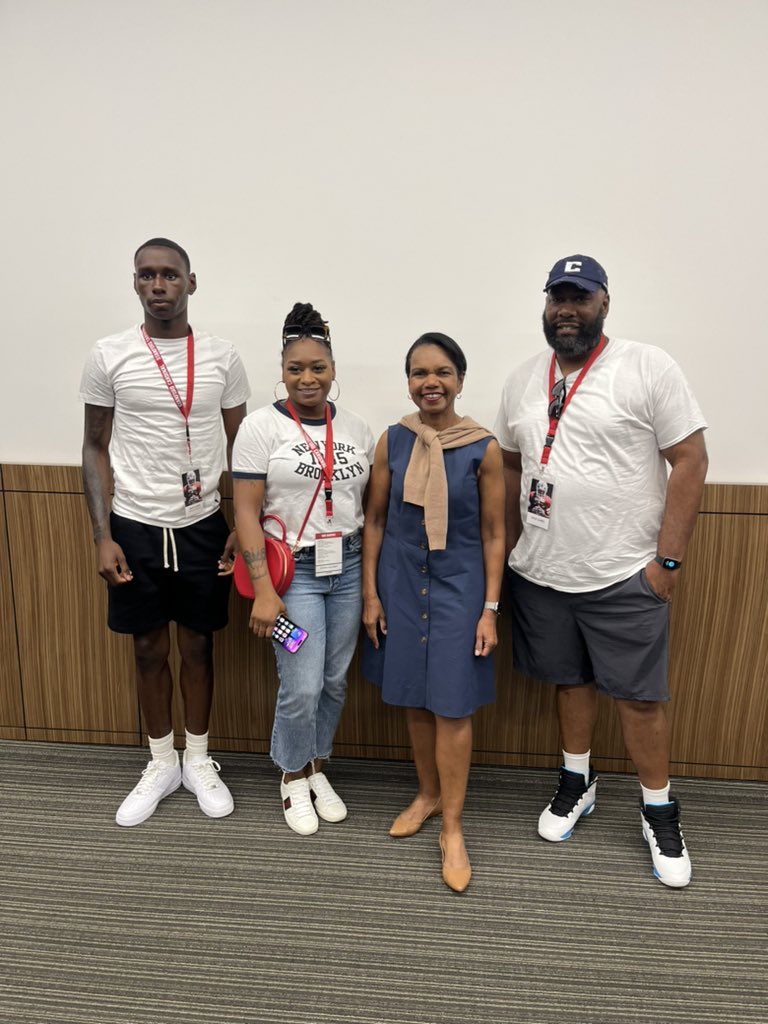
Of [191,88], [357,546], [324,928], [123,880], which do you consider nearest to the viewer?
[324,928]

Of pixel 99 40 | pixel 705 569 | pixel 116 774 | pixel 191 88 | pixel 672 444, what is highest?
pixel 99 40

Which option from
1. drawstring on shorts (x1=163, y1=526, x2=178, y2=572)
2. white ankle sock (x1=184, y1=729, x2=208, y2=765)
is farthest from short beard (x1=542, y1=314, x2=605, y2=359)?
white ankle sock (x1=184, y1=729, x2=208, y2=765)

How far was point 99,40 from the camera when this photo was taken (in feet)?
8.63

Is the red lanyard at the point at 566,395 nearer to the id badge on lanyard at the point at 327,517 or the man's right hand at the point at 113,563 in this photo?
the id badge on lanyard at the point at 327,517

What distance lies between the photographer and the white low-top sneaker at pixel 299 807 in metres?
Result: 2.46

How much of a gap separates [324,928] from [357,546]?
120 cm

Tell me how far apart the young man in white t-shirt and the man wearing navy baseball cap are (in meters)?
1.09

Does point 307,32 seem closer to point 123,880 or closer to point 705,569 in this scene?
point 705,569

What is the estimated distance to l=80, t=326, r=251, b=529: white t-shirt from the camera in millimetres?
2379

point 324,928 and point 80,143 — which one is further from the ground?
point 80,143

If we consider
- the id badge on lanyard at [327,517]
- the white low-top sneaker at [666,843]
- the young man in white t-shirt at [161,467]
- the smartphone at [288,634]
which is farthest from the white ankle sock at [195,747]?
the white low-top sneaker at [666,843]

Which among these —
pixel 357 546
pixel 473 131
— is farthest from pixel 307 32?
pixel 357 546

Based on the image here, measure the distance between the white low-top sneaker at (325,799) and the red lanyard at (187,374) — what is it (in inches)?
52.8

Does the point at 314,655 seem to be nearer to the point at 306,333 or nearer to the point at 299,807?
the point at 299,807
